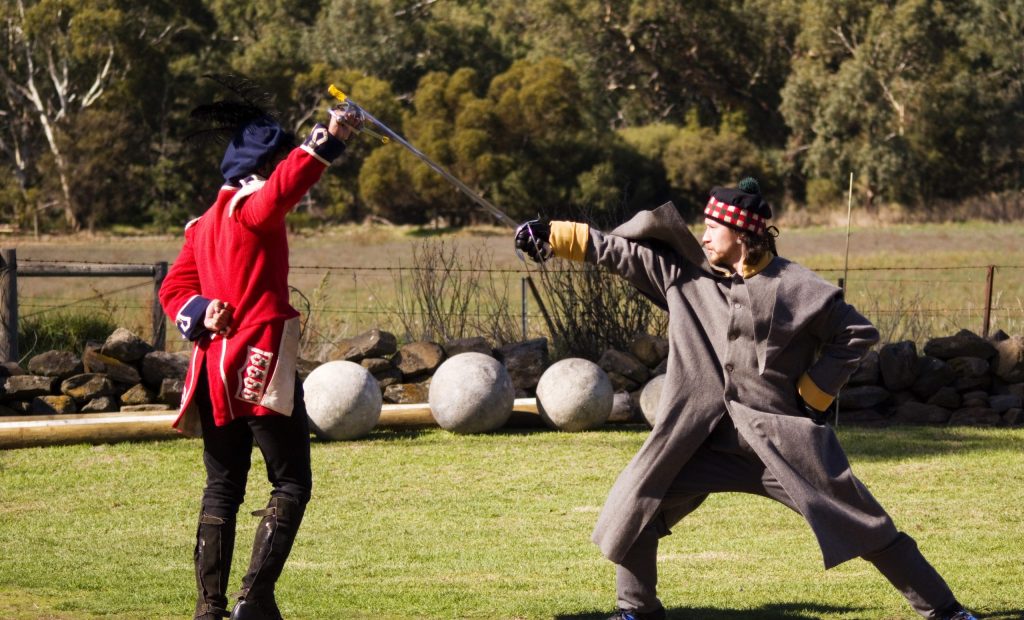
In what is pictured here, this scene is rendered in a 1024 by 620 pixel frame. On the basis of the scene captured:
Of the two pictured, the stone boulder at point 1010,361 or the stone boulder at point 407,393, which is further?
the stone boulder at point 1010,361

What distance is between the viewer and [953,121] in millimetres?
48219

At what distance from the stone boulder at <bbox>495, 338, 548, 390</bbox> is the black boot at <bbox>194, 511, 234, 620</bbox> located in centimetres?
763

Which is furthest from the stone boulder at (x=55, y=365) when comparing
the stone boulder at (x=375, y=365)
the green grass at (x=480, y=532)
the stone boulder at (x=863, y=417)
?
the stone boulder at (x=863, y=417)

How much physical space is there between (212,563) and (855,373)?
27.2 feet

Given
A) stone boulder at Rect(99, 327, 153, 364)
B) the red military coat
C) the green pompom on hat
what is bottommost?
stone boulder at Rect(99, 327, 153, 364)

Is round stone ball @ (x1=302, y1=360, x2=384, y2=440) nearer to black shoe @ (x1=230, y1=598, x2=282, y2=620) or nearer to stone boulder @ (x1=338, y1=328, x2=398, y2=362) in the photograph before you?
stone boulder @ (x1=338, y1=328, x2=398, y2=362)

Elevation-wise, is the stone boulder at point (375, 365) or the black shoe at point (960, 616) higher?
the black shoe at point (960, 616)

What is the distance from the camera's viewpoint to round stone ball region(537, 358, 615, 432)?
11.8 metres

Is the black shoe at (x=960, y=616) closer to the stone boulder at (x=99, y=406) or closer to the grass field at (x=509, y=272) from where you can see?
the stone boulder at (x=99, y=406)

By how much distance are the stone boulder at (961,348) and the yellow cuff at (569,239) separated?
8.65m

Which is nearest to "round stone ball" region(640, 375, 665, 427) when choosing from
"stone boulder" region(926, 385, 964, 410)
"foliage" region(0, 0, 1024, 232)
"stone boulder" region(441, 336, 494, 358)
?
"stone boulder" region(441, 336, 494, 358)

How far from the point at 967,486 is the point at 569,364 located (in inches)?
142

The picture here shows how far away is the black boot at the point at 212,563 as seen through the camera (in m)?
5.32

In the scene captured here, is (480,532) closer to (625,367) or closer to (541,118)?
(625,367)
